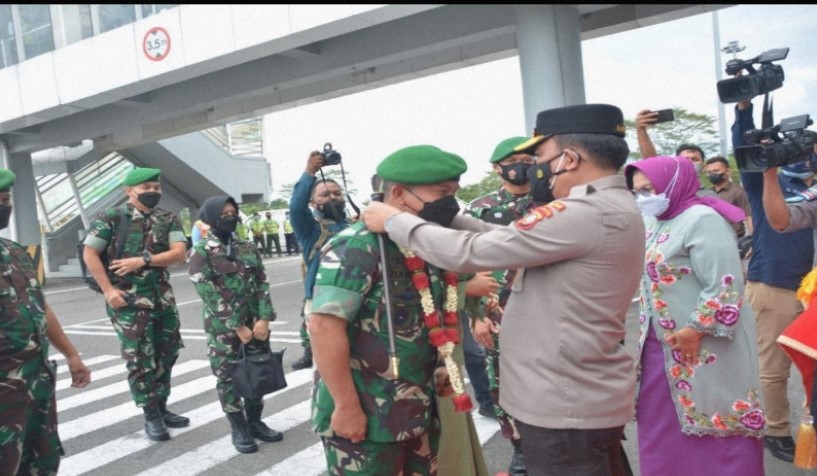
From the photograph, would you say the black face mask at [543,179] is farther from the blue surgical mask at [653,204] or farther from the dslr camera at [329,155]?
the dslr camera at [329,155]

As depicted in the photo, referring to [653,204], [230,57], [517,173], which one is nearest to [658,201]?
[653,204]

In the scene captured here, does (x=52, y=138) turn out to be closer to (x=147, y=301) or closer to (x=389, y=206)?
(x=147, y=301)

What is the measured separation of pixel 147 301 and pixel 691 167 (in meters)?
3.66

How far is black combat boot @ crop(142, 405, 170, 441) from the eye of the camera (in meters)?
4.57

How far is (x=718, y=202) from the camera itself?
2.97 metres

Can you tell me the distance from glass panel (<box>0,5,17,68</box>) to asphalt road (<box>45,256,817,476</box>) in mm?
9140

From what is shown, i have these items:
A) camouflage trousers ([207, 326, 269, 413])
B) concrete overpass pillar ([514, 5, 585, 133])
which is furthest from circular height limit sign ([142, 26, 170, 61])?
camouflage trousers ([207, 326, 269, 413])

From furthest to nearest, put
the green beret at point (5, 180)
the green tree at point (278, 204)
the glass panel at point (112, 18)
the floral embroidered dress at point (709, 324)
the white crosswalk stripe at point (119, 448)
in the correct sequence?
the green tree at point (278, 204), the glass panel at point (112, 18), the white crosswalk stripe at point (119, 448), the green beret at point (5, 180), the floral embroidered dress at point (709, 324)

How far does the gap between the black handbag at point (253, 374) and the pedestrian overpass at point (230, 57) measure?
3067 millimetres

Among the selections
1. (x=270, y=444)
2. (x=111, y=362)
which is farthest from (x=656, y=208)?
(x=111, y=362)

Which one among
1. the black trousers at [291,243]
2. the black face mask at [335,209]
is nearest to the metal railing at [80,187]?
the black trousers at [291,243]

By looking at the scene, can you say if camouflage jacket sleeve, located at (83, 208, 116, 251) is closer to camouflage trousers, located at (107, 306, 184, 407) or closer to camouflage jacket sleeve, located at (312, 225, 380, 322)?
camouflage trousers, located at (107, 306, 184, 407)

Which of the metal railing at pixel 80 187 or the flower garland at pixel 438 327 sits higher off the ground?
the metal railing at pixel 80 187

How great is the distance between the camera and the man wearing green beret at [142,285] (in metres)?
4.50
